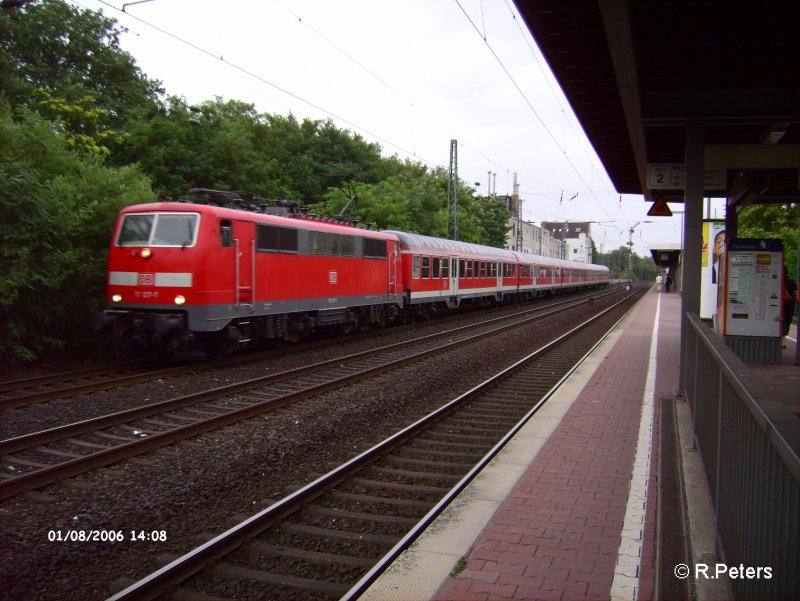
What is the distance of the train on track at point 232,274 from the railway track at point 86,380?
0.46 meters

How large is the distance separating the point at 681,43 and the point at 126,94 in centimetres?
3594

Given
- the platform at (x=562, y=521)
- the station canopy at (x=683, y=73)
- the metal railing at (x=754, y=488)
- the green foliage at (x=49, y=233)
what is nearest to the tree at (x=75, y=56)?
the green foliage at (x=49, y=233)

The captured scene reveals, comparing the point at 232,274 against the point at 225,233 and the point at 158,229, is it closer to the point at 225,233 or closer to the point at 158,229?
the point at 225,233

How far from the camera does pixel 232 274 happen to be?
1201cm

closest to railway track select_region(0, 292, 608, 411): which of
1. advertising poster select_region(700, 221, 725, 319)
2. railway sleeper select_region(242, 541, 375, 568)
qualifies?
railway sleeper select_region(242, 541, 375, 568)

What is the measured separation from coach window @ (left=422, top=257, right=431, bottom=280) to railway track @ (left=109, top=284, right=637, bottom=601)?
14158 millimetres

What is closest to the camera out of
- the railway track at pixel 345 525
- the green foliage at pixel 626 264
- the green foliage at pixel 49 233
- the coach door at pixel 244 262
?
the railway track at pixel 345 525

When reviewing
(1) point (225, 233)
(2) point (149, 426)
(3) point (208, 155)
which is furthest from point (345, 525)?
(3) point (208, 155)

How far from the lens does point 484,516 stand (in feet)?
15.9

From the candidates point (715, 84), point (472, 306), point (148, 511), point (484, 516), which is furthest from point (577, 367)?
point (472, 306)

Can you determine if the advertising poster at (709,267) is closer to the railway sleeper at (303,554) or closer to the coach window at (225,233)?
the coach window at (225,233)

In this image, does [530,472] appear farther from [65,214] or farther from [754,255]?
[65,214]

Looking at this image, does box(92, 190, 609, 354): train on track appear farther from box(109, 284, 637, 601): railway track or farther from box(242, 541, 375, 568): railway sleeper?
box(242, 541, 375, 568): railway sleeper

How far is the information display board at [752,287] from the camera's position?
1120 centimetres
